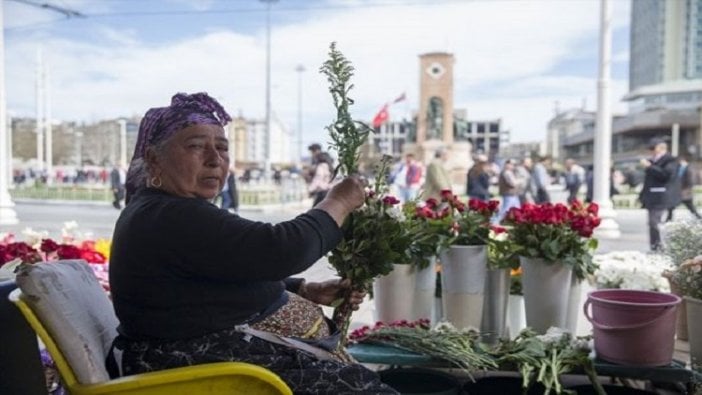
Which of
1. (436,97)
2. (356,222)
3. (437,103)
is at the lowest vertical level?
(356,222)

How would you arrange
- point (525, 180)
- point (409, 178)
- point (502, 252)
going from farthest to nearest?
point (525, 180), point (409, 178), point (502, 252)

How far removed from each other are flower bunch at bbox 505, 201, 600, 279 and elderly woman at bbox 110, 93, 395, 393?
120cm

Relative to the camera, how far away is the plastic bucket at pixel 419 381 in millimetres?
2494

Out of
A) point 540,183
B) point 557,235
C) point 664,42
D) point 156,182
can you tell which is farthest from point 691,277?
point 664,42

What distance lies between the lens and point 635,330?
2.22 meters

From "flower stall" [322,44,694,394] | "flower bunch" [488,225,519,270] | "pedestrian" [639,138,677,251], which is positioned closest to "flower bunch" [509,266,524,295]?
"flower stall" [322,44,694,394]

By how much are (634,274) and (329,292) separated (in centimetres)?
172

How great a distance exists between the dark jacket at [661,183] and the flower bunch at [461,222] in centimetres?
527

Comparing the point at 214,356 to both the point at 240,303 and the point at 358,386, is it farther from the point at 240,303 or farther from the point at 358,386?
the point at 358,386

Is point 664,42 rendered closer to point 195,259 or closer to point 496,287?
point 496,287

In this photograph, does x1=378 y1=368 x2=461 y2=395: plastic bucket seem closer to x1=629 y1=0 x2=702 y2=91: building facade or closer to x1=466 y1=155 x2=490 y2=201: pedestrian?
x1=466 y1=155 x2=490 y2=201: pedestrian

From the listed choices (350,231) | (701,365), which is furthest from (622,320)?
(350,231)

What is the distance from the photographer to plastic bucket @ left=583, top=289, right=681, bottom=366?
221cm

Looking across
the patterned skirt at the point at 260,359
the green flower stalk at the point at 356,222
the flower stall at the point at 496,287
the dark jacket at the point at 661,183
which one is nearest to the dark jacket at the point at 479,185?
the dark jacket at the point at 661,183
